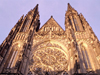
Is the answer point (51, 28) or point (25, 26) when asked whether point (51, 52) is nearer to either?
point (51, 28)

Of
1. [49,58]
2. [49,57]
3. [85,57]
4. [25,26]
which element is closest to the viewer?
[85,57]

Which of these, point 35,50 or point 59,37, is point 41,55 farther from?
point 59,37

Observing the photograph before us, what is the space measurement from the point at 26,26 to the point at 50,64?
7.51 metres

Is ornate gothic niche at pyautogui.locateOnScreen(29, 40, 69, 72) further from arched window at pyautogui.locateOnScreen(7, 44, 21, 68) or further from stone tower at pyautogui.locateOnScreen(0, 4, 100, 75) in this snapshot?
arched window at pyautogui.locateOnScreen(7, 44, 21, 68)

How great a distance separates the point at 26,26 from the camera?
694 inches

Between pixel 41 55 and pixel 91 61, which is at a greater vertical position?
pixel 41 55

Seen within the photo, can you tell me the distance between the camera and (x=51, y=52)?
13336 mm

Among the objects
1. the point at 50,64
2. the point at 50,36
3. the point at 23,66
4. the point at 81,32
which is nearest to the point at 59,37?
the point at 50,36

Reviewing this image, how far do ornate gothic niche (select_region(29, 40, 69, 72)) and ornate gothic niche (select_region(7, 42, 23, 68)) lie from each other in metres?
1.28

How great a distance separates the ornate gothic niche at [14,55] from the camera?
1135cm

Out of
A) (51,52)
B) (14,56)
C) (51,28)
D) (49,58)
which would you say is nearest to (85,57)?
(49,58)

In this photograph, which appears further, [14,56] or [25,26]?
[25,26]

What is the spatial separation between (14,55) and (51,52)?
3.40m

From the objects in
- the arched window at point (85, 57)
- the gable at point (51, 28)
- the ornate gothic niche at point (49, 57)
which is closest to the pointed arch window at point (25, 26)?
the gable at point (51, 28)
